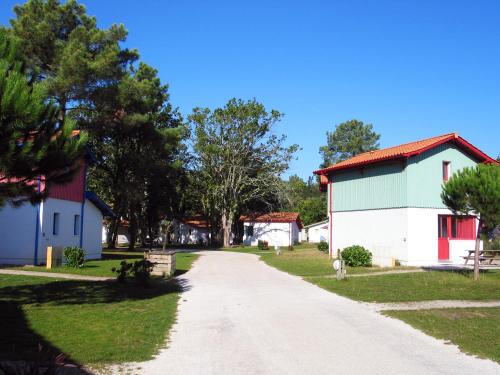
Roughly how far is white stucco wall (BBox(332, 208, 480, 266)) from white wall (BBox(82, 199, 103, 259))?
48.6 feet

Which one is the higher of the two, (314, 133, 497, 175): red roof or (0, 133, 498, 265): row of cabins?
(314, 133, 497, 175): red roof

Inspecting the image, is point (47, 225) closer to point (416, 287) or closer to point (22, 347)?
point (416, 287)

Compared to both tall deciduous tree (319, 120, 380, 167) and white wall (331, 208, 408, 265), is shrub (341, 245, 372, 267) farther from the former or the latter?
tall deciduous tree (319, 120, 380, 167)

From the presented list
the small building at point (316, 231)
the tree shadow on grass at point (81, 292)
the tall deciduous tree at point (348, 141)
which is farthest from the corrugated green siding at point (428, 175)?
the tall deciduous tree at point (348, 141)

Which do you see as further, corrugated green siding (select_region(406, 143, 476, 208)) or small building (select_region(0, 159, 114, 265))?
corrugated green siding (select_region(406, 143, 476, 208))

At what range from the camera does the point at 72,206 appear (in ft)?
83.0

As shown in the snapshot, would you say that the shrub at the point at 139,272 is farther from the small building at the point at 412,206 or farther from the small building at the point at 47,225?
the small building at the point at 412,206

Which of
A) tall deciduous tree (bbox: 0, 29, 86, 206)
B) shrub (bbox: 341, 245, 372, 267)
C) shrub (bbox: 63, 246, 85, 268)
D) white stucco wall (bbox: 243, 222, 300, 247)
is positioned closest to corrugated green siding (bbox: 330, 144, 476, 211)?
shrub (bbox: 341, 245, 372, 267)

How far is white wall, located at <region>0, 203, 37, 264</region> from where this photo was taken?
22234mm

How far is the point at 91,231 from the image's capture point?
90.7 feet

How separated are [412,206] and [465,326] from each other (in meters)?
15.2

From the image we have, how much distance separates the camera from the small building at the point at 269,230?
57.8 meters

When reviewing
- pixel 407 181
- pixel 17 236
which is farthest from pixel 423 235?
pixel 17 236

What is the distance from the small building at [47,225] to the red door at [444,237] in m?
17.2
